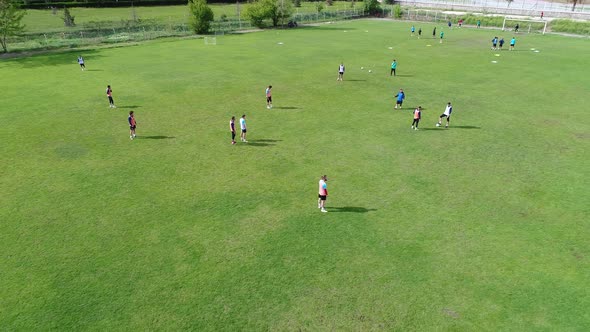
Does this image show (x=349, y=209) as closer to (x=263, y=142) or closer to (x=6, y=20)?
(x=263, y=142)

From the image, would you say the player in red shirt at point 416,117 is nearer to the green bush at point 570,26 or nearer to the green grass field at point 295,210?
the green grass field at point 295,210

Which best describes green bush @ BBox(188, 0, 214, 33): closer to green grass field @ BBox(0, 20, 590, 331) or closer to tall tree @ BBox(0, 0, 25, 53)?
tall tree @ BBox(0, 0, 25, 53)

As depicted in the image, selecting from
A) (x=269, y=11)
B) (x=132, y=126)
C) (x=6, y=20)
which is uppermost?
(x=269, y=11)

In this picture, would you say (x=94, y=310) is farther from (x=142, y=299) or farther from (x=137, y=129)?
(x=137, y=129)

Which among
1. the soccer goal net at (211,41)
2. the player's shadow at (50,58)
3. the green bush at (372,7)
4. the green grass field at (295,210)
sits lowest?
the green grass field at (295,210)

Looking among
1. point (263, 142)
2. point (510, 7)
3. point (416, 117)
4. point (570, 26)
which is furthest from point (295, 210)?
point (510, 7)

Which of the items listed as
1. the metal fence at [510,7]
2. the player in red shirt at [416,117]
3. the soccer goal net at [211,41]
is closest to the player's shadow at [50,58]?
the soccer goal net at [211,41]
